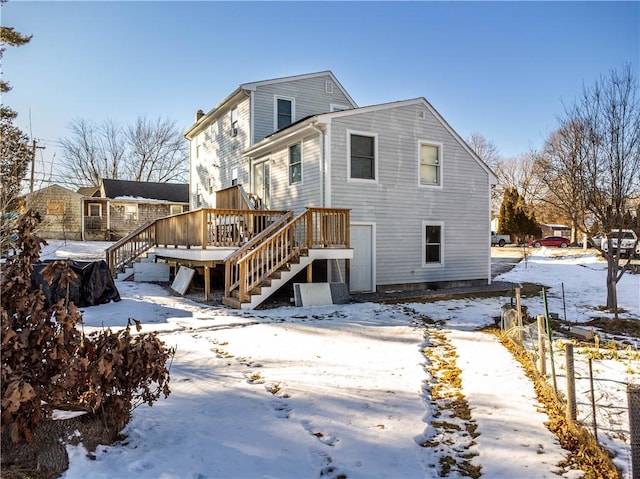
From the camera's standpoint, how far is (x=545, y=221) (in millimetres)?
56062

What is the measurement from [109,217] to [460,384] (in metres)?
29.8

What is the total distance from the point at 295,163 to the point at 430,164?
4.34 metres

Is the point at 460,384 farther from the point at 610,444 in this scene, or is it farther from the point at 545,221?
the point at 545,221

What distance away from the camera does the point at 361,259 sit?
12.4 m

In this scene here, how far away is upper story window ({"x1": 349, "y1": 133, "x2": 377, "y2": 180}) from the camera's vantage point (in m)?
12.2

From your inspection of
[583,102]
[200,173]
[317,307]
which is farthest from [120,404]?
[200,173]

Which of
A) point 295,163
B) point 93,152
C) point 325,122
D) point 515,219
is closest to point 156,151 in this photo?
point 93,152

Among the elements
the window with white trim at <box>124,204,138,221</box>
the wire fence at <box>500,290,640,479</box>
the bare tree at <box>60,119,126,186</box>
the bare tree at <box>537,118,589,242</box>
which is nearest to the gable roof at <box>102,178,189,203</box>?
the window with white trim at <box>124,204,138,221</box>

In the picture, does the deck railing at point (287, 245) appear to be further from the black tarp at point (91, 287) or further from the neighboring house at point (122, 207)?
the neighboring house at point (122, 207)

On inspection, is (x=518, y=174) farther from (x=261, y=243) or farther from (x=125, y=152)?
(x=261, y=243)

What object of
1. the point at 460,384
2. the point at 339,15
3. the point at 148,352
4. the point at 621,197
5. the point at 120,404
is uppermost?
the point at 339,15

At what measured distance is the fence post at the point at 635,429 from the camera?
2.92m

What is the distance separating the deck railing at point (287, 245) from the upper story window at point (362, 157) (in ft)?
6.06

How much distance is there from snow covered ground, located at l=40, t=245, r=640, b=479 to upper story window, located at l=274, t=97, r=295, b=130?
Answer: 9.41 meters
